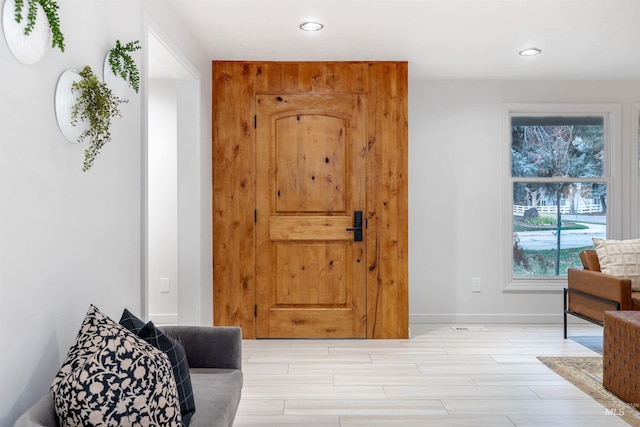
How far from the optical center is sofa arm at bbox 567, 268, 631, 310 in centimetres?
392

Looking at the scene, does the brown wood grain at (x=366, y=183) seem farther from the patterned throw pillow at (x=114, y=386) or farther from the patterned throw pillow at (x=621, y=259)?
the patterned throw pillow at (x=114, y=386)

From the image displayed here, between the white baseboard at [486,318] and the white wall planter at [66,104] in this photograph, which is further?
the white baseboard at [486,318]

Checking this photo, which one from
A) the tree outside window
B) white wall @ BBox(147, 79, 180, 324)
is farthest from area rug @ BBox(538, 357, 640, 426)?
white wall @ BBox(147, 79, 180, 324)

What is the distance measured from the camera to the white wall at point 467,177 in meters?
5.29

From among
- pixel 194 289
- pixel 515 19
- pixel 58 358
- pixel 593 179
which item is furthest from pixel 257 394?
pixel 593 179

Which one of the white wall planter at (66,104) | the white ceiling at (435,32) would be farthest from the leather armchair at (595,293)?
the white wall planter at (66,104)

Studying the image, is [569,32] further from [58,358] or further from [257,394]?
[58,358]

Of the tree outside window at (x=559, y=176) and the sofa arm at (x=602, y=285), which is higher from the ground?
the tree outside window at (x=559, y=176)

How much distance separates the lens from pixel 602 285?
4.13 meters

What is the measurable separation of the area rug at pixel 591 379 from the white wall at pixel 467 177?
1380mm

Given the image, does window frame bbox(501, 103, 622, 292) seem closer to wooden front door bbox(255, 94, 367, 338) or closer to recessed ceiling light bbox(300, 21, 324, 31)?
wooden front door bbox(255, 94, 367, 338)

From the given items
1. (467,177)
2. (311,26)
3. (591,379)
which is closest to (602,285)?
(591,379)

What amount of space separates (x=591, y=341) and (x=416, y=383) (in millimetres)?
1974

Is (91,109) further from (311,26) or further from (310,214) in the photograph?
(310,214)
